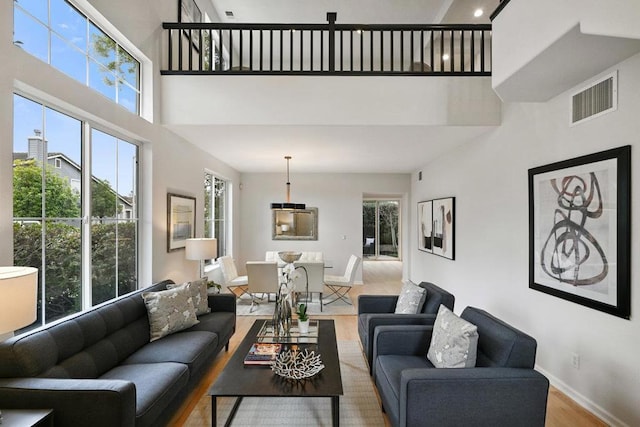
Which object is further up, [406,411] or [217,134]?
[217,134]

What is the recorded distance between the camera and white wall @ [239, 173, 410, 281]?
25.7 feet

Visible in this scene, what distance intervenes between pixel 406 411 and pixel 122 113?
3.27 meters


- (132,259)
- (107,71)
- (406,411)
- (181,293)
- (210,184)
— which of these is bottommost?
(406,411)

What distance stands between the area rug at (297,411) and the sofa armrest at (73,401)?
93cm

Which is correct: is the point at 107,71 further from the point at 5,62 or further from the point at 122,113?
the point at 5,62

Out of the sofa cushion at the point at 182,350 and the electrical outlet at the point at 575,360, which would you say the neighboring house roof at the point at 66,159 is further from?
the electrical outlet at the point at 575,360

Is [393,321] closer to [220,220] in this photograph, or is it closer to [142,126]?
[142,126]

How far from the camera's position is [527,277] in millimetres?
3346

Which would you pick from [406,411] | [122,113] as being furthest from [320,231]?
[406,411]

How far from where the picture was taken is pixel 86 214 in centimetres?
277

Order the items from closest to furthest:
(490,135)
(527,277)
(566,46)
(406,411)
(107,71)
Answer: (406,411) → (566,46) → (107,71) → (527,277) → (490,135)

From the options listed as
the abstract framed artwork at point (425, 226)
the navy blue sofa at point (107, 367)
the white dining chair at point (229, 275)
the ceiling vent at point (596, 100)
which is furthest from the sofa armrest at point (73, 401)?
the abstract framed artwork at point (425, 226)

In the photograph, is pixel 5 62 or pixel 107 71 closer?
pixel 5 62

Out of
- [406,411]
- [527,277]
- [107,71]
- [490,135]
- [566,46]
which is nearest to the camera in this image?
[406,411]
